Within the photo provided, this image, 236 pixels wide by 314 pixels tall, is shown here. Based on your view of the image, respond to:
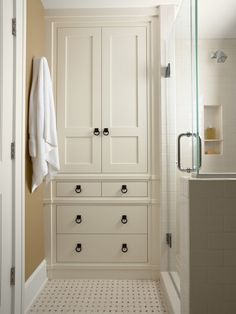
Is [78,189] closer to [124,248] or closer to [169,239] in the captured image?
[124,248]

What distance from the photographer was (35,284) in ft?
8.01

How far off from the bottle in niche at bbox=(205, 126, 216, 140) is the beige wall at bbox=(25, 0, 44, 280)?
1311 millimetres

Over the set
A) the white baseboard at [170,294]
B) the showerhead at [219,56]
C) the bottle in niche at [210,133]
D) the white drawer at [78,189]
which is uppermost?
the showerhead at [219,56]

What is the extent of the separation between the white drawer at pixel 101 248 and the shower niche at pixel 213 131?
4.42 ft

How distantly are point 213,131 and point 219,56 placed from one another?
0.49 metres

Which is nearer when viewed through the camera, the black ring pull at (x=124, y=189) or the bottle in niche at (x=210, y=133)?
the bottle in niche at (x=210, y=133)

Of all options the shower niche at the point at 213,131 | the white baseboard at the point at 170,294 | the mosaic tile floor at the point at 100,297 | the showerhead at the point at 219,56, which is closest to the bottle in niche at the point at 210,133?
the shower niche at the point at 213,131

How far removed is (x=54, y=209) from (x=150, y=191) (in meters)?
0.87

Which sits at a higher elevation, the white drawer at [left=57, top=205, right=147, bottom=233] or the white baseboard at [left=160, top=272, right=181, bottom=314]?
the white drawer at [left=57, top=205, right=147, bottom=233]

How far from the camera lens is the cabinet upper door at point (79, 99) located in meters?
2.85

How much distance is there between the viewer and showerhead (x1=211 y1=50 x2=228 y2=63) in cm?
188

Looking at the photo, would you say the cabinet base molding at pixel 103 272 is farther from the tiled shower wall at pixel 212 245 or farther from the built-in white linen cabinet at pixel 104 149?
the tiled shower wall at pixel 212 245

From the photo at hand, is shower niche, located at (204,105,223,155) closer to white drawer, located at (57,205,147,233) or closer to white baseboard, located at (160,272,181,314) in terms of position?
white baseboard, located at (160,272,181,314)

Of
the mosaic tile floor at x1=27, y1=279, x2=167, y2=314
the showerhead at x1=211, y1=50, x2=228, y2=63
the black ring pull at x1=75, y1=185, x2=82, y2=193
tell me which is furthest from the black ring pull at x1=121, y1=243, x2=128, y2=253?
the showerhead at x1=211, y1=50, x2=228, y2=63
